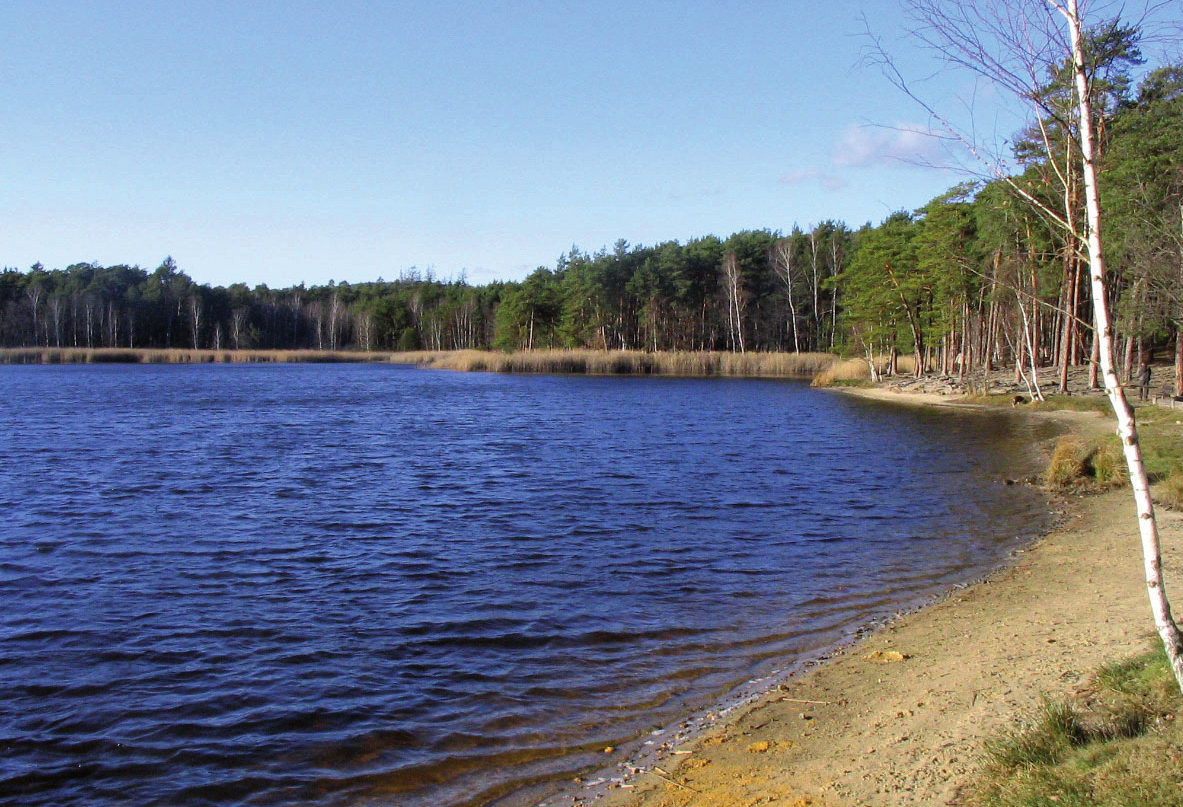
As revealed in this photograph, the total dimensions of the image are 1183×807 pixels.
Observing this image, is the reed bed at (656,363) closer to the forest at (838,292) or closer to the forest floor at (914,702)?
the forest at (838,292)

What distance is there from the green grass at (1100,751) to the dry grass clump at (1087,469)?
13445mm

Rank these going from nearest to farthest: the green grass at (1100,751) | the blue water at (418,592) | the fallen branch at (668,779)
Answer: the green grass at (1100,751) → the fallen branch at (668,779) → the blue water at (418,592)

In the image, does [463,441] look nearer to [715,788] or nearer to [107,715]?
[107,715]

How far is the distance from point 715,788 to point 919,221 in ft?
195

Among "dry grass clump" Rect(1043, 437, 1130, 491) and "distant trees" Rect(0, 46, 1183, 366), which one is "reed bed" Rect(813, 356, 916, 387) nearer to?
"distant trees" Rect(0, 46, 1183, 366)

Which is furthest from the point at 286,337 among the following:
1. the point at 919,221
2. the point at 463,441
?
the point at 463,441

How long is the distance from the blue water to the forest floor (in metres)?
0.70

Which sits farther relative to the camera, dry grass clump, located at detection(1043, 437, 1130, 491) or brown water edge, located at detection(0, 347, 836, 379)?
brown water edge, located at detection(0, 347, 836, 379)

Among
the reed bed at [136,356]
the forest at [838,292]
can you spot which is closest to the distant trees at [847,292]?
the forest at [838,292]

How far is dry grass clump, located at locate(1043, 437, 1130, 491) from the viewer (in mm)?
18203

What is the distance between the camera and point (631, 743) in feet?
23.8

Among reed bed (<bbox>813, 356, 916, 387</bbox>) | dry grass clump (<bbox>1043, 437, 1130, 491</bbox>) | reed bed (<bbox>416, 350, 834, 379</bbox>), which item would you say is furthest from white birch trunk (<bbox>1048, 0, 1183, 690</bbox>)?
reed bed (<bbox>416, 350, 834, 379</bbox>)

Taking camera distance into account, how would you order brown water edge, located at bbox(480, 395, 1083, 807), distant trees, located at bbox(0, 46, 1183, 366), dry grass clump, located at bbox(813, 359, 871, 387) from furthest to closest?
dry grass clump, located at bbox(813, 359, 871, 387) → distant trees, located at bbox(0, 46, 1183, 366) → brown water edge, located at bbox(480, 395, 1083, 807)

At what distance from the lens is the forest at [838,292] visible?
1973cm
